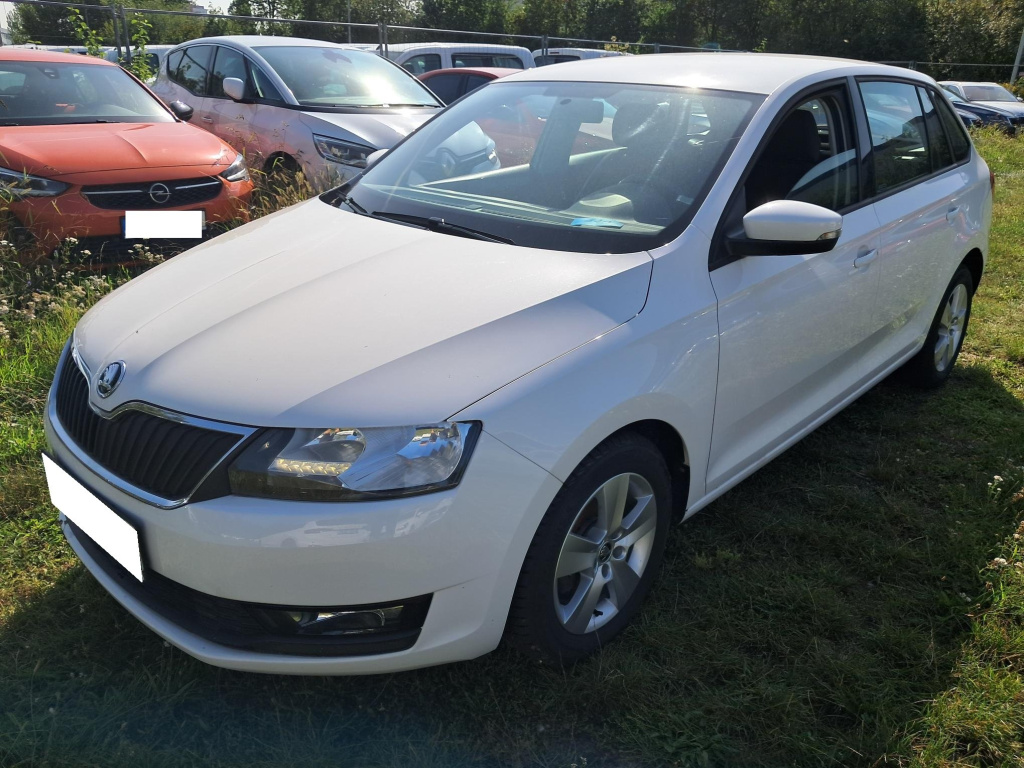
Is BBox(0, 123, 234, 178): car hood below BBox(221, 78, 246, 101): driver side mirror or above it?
below

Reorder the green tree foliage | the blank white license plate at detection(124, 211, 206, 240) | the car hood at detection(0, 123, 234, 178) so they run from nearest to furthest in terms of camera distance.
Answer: the car hood at detection(0, 123, 234, 178) → the blank white license plate at detection(124, 211, 206, 240) → the green tree foliage

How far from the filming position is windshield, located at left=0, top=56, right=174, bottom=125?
18.5ft

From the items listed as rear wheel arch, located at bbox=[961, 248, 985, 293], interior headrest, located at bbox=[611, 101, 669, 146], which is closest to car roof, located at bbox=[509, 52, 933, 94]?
interior headrest, located at bbox=[611, 101, 669, 146]

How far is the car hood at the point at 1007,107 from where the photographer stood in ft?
61.0

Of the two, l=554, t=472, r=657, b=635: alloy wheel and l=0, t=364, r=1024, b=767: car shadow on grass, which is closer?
l=0, t=364, r=1024, b=767: car shadow on grass

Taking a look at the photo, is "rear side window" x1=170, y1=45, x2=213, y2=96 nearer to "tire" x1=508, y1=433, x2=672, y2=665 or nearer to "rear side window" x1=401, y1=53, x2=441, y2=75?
"rear side window" x1=401, y1=53, x2=441, y2=75

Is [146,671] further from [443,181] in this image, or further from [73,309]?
[73,309]

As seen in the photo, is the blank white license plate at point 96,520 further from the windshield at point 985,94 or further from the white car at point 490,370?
the windshield at point 985,94

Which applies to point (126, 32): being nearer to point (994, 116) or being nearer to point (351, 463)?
point (351, 463)

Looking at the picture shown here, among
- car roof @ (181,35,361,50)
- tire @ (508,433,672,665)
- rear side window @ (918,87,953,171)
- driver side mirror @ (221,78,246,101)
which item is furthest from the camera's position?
car roof @ (181,35,361,50)

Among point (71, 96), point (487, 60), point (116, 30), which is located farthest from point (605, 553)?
point (487, 60)

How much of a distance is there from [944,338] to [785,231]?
2.32m

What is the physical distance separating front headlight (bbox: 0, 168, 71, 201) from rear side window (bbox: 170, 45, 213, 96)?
347 cm

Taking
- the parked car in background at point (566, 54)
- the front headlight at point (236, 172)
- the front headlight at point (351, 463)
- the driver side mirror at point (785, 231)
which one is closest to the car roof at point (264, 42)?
the front headlight at point (236, 172)
